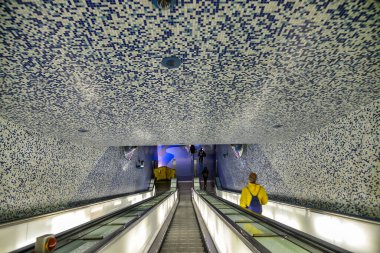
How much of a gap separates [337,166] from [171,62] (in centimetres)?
365

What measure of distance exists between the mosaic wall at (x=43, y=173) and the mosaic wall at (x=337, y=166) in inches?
211

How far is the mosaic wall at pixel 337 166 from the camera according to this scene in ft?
10.7

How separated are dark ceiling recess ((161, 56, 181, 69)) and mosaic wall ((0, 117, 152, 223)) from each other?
114 inches

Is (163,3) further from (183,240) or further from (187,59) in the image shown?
(183,240)

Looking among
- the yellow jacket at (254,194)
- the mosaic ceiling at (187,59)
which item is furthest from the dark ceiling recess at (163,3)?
the yellow jacket at (254,194)

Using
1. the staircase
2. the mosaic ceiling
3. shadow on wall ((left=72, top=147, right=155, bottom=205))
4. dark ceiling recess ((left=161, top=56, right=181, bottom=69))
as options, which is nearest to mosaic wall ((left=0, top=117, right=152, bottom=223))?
shadow on wall ((left=72, top=147, right=155, bottom=205))

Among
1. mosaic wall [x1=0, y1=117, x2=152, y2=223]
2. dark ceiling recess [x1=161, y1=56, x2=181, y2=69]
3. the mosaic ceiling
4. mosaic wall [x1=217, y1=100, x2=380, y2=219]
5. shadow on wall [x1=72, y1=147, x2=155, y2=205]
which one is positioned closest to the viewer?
the mosaic ceiling

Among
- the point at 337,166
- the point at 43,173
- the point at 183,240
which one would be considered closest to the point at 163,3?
the point at 337,166

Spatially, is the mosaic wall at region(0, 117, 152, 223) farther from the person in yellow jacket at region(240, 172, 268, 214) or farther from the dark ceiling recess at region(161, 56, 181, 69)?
the person in yellow jacket at region(240, 172, 268, 214)

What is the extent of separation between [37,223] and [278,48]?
4612mm

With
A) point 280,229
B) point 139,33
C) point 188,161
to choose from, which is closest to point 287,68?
point 139,33

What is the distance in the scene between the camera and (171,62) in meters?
2.13

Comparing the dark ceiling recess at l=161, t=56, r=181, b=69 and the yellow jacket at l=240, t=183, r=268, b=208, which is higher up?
the dark ceiling recess at l=161, t=56, r=181, b=69

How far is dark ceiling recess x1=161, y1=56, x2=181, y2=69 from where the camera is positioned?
81.2 inches
